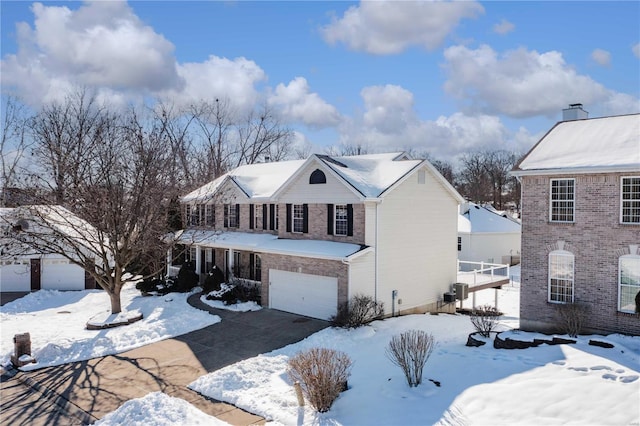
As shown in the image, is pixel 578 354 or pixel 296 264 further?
pixel 296 264

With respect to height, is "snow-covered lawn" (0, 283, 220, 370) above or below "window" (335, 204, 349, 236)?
below

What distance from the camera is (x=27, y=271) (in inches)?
1102

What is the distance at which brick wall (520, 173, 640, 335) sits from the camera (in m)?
15.2

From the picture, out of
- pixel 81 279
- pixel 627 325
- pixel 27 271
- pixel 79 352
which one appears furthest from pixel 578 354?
pixel 27 271

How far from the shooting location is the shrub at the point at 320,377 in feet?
35.0

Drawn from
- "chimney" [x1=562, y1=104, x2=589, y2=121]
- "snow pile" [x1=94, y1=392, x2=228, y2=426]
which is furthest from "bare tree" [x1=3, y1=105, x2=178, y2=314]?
"chimney" [x1=562, y1=104, x2=589, y2=121]

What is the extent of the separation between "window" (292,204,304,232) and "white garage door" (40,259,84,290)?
14768 mm

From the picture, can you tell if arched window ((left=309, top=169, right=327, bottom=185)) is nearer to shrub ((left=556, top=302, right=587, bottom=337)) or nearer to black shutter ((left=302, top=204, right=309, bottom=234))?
black shutter ((left=302, top=204, right=309, bottom=234))

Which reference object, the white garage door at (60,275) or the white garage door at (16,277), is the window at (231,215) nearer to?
the white garage door at (60,275)

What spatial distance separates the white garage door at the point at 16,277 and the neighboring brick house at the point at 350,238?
10297mm

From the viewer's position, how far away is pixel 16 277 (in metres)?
27.9

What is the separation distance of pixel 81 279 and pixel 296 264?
51.7 feet

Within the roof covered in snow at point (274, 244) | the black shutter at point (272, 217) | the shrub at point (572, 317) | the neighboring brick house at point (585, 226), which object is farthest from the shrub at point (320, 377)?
the black shutter at point (272, 217)

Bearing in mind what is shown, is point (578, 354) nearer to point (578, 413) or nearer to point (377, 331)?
point (578, 413)
